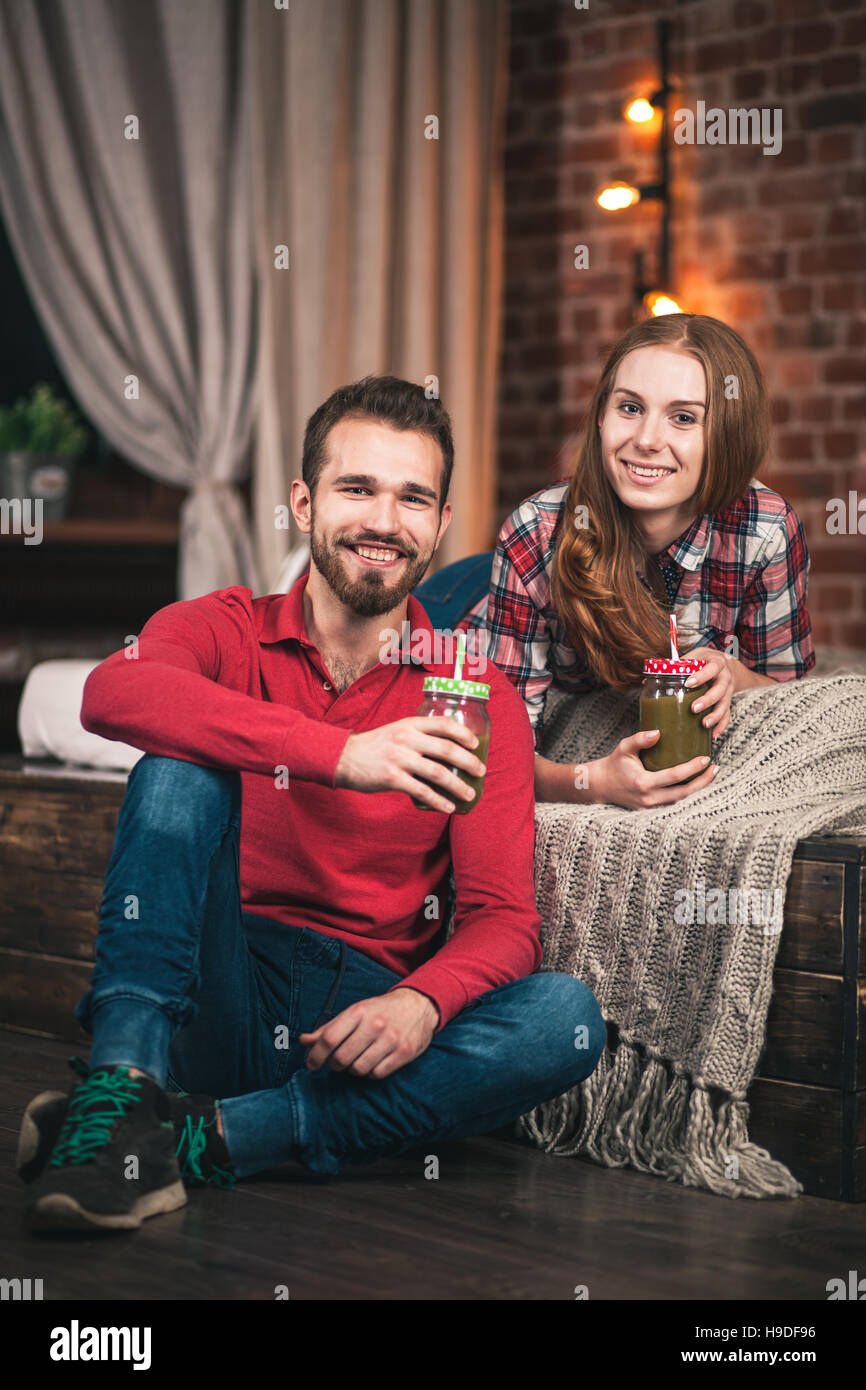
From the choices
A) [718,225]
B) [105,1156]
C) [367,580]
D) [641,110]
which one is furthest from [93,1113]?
[641,110]

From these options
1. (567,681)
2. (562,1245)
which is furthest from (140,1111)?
(567,681)

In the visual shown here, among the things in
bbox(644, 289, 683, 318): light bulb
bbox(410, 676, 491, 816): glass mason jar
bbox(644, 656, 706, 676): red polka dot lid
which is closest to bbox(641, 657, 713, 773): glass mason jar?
bbox(644, 656, 706, 676): red polka dot lid

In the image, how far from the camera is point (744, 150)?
3951 mm

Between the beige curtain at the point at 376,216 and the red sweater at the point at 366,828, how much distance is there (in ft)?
6.99

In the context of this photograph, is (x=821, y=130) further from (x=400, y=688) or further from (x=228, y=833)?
(x=228, y=833)

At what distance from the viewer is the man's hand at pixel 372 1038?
1.60m

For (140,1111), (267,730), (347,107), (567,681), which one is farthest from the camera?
(347,107)

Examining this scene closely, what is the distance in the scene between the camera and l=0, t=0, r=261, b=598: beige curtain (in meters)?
3.88

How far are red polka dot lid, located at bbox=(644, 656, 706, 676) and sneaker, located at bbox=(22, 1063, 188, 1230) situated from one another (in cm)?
Answer: 78

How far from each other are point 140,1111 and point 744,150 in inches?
128

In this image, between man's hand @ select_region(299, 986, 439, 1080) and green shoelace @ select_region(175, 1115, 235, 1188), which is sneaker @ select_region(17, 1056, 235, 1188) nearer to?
green shoelace @ select_region(175, 1115, 235, 1188)

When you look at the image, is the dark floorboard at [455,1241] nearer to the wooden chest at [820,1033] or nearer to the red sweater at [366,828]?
the wooden chest at [820,1033]

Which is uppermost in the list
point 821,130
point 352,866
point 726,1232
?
point 821,130

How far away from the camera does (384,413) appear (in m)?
1.84
